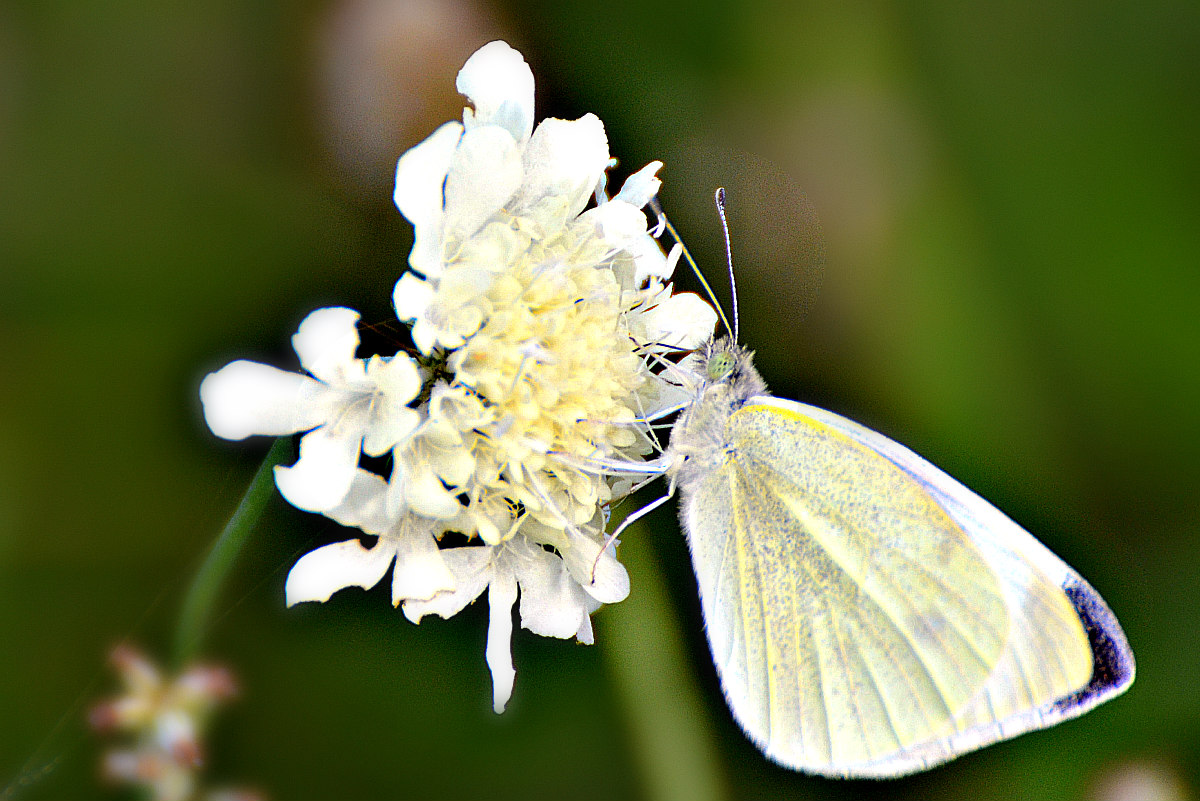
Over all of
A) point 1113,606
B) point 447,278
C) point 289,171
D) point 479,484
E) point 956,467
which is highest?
point 289,171

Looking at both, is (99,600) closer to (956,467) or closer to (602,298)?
(602,298)

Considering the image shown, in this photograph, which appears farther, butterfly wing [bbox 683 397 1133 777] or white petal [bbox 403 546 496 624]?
butterfly wing [bbox 683 397 1133 777]

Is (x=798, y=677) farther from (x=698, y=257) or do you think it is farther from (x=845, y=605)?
(x=698, y=257)

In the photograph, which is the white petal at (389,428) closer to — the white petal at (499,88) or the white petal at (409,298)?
the white petal at (409,298)

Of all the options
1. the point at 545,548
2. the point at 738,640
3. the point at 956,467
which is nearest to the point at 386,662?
the point at 545,548

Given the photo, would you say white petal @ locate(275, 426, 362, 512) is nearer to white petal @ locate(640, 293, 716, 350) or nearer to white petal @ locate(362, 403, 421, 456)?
white petal @ locate(362, 403, 421, 456)

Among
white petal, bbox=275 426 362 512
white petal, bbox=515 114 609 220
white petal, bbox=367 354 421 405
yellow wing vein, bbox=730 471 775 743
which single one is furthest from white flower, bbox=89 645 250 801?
yellow wing vein, bbox=730 471 775 743
